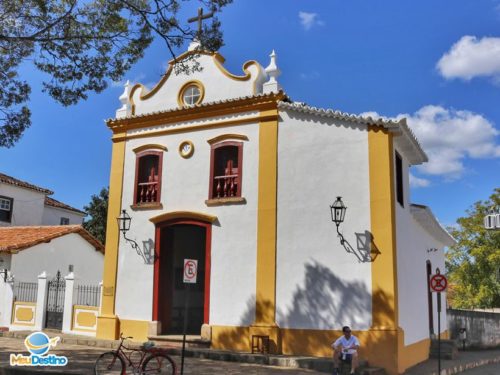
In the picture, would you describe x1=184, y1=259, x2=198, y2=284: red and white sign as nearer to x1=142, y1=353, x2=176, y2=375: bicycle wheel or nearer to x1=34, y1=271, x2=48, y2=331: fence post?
x1=142, y1=353, x2=176, y2=375: bicycle wheel

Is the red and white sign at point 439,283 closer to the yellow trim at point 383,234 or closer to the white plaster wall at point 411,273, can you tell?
the white plaster wall at point 411,273

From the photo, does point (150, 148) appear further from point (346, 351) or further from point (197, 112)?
point (346, 351)

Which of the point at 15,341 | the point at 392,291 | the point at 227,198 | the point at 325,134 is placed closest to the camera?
the point at 392,291

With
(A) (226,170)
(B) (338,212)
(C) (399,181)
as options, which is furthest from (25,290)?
(C) (399,181)

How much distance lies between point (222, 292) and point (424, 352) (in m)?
5.77

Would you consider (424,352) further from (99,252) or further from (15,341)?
(99,252)

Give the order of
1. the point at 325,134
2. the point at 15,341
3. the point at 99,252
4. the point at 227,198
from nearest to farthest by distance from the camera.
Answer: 1. the point at 325,134
2. the point at 227,198
3. the point at 15,341
4. the point at 99,252

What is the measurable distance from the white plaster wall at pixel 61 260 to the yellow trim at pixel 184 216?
6.03m

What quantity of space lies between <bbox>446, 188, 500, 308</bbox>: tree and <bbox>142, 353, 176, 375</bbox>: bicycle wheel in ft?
84.6

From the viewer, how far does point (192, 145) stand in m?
14.6

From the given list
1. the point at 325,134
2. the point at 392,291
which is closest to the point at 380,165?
the point at 325,134

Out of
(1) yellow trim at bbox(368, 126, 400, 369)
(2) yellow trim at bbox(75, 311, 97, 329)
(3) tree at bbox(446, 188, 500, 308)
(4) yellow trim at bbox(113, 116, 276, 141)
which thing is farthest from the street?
(3) tree at bbox(446, 188, 500, 308)

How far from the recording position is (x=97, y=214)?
31531mm

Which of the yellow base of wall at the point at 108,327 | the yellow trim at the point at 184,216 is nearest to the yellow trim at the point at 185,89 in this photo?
the yellow trim at the point at 184,216
